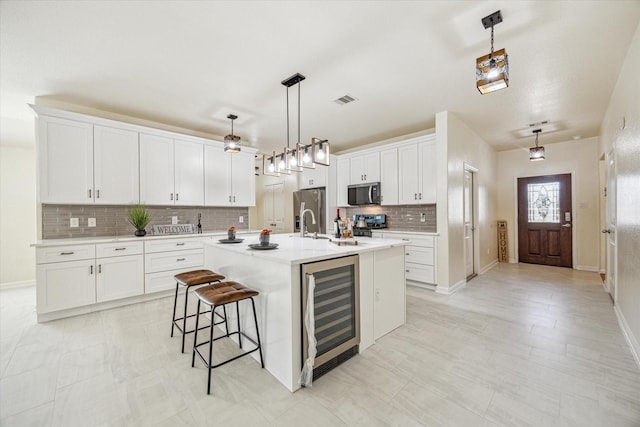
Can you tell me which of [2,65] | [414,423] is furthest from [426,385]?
[2,65]

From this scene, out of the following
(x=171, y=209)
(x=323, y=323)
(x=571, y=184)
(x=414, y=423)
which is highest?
(x=571, y=184)

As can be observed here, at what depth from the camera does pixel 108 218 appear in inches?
152

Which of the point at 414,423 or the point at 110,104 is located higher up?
the point at 110,104

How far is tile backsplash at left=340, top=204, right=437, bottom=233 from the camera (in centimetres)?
485

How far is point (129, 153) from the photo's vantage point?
12.4 ft

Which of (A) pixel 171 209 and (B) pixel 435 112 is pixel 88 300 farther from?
(B) pixel 435 112

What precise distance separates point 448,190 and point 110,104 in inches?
190

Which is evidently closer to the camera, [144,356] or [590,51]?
[144,356]

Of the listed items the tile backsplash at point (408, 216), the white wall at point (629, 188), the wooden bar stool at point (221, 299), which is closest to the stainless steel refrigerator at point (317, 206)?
the tile backsplash at point (408, 216)

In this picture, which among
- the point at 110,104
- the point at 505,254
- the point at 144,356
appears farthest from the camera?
the point at 505,254

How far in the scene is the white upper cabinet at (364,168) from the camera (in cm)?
511

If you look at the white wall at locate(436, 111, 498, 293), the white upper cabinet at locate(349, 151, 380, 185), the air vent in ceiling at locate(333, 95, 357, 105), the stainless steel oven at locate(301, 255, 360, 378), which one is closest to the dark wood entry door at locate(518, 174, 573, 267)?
the white wall at locate(436, 111, 498, 293)

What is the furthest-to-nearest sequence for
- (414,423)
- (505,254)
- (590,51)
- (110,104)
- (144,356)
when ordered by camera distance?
(505,254) < (110,104) < (590,51) < (144,356) < (414,423)

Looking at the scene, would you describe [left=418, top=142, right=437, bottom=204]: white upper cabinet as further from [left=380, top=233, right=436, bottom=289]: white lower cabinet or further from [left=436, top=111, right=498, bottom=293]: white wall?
[left=380, top=233, right=436, bottom=289]: white lower cabinet
